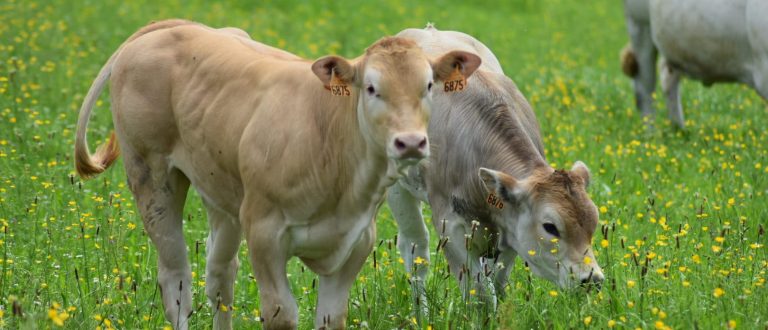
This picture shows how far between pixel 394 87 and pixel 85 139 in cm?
233

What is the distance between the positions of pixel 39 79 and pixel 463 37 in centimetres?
613

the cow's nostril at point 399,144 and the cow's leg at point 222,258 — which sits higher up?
the cow's nostril at point 399,144

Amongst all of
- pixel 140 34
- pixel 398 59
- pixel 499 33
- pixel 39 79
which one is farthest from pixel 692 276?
pixel 499 33

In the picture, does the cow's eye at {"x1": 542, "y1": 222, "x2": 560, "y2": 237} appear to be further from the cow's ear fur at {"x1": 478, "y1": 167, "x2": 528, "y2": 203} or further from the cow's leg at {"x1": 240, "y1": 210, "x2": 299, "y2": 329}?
the cow's leg at {"x1": 240, "y1": 210, "x2": 299, "y2": 329}

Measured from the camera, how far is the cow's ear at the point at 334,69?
17.2 feet

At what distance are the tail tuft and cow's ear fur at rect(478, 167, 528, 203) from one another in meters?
2.29

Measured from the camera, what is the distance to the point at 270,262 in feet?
18.4

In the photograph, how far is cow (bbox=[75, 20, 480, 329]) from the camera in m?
5.27

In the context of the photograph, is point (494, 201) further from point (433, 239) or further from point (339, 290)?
point (433, 239)

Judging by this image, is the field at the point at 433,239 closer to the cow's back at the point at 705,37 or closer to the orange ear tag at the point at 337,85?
the cow's back at the point at 705,37

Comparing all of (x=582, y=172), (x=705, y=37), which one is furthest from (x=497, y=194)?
(x=705, y=37)

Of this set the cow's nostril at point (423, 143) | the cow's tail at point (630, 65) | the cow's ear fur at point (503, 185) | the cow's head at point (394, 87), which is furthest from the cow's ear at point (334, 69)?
the cow's tail at point (630, 65)

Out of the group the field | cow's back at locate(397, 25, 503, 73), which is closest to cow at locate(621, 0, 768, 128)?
the field

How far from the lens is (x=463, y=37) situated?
7668 mm
